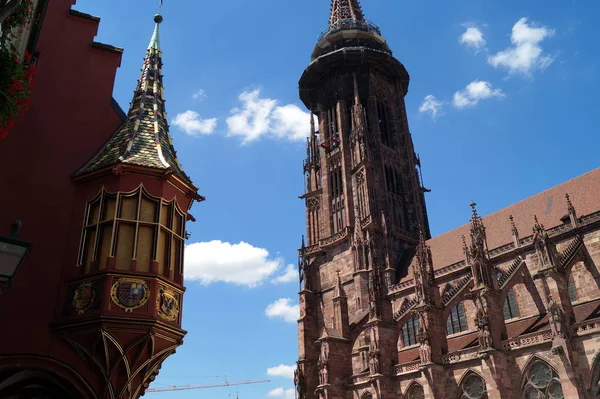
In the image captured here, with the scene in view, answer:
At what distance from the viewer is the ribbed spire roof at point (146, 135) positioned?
10.6m

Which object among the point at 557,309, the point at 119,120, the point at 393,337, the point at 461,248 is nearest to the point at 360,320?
the point at 393,337

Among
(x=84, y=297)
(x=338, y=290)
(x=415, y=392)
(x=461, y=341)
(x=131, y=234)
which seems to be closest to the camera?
(x=84, y=297)

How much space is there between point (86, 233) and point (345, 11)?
178ft

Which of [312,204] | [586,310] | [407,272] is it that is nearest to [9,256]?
[586,310]

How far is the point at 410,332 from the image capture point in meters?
34.2

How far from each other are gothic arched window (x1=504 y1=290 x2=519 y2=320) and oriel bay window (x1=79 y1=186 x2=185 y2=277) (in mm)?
23927

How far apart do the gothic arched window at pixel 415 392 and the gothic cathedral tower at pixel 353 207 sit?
3.90 ft

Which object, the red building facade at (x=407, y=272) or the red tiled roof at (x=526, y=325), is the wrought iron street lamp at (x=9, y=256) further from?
the red tiled roof at (x=526, y=325)

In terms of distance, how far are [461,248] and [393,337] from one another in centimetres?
1026

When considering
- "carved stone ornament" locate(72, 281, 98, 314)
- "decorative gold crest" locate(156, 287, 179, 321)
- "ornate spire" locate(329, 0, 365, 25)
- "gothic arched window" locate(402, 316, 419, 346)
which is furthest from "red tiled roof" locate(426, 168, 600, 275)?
"ornate spire" locate(329, 0, 365, 25)

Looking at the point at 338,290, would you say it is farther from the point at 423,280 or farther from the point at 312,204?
the point at 312,204

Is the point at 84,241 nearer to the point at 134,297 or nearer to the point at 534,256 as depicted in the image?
the point at 134,297

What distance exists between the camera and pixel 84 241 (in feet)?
32.7

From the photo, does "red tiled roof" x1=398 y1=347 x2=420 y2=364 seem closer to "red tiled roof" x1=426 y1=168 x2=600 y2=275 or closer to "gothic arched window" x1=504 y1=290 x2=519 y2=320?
"gothic arched window" x1=504 y1=290 x2=519 y2=320
